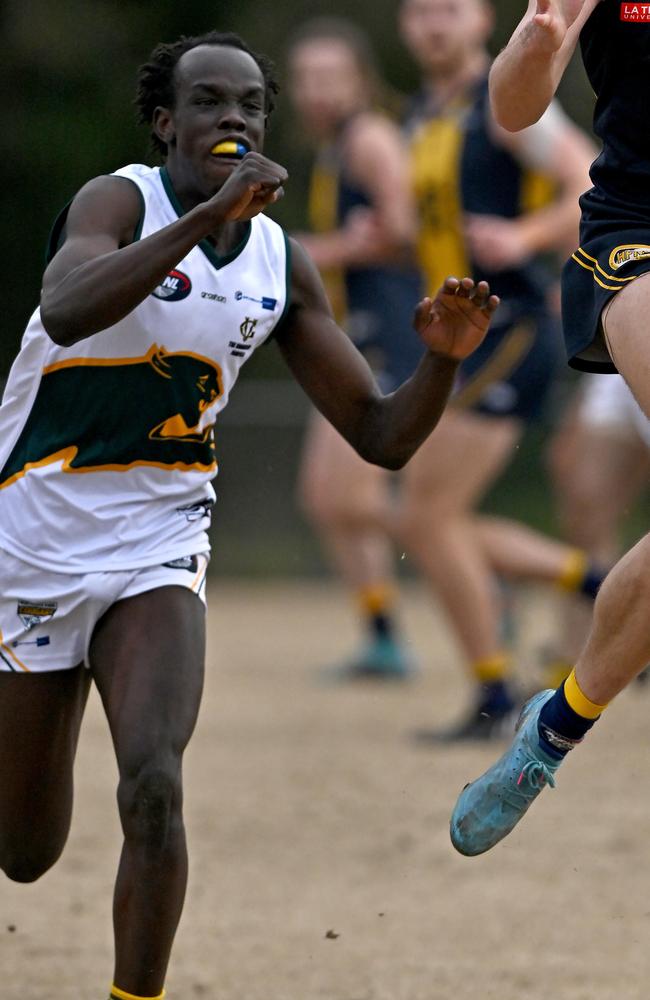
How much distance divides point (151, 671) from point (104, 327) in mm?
706

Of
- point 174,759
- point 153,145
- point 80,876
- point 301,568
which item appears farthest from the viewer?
point 301,568

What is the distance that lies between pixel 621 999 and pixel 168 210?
213cm

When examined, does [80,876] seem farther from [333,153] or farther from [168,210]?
[333,153]

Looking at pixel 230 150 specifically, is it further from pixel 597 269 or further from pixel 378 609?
pixel 378 609

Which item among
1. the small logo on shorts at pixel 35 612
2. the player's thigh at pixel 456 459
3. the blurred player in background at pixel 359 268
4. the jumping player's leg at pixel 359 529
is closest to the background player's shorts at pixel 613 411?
the player's thigh at pixel 456 459

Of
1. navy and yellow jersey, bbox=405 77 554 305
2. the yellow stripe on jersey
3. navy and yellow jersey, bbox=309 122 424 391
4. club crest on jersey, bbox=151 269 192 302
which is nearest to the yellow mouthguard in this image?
club crest on jersey, bbox=151 269 192 302

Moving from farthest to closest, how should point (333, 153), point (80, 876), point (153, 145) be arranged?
1. point (333, 153)
2. point (80, 876)
3. point (153, 145)

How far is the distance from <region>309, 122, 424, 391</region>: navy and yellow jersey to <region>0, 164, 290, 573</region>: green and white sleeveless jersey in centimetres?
502

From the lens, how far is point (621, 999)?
409 cm

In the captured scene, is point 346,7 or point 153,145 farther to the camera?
point 346,7

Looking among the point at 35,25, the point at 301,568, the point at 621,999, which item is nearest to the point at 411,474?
the point at 621,999

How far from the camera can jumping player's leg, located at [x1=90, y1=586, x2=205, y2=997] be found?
3.38m

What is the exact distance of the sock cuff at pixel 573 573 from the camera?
718 cm

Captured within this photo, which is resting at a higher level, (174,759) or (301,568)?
(174,759)
